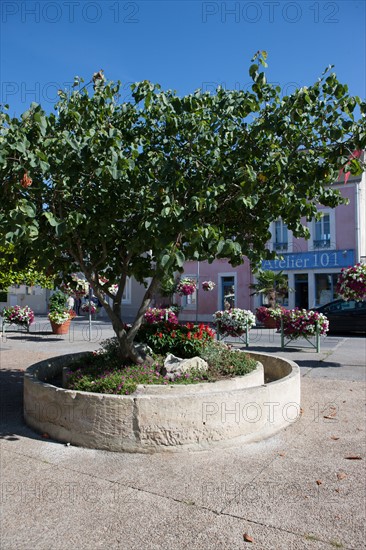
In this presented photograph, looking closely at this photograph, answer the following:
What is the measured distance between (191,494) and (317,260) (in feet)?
70.7

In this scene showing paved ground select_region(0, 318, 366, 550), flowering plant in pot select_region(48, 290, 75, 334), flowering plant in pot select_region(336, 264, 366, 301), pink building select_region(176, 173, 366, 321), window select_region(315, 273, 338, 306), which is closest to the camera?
paved ground select_region(0, 318, 366, 550)

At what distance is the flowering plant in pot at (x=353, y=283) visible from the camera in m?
8.76

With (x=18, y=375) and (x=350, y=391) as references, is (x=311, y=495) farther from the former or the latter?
(x=18, y=375)

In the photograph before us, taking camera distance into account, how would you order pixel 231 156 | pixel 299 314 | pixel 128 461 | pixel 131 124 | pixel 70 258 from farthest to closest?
pixel 299 314 → pixel 70 258 → pixel 131 124 → pixel 231 156 → pixel 128 461

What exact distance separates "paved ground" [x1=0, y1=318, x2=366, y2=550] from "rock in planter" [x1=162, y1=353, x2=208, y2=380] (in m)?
1.22

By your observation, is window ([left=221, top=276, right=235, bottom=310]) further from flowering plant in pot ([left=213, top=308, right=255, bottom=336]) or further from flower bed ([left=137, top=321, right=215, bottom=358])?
flower bed ([left=137, top=321, right=215, bottom=358])

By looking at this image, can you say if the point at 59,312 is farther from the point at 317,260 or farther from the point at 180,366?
the point at 317,260

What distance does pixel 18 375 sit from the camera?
8.60 meters

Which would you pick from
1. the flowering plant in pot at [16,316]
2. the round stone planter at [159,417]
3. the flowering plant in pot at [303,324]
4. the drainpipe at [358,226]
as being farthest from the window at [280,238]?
the round stone planter at [159,417]

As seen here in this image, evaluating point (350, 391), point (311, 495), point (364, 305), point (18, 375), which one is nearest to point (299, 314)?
point (350, 391)

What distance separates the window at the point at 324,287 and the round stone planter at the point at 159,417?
63.4 feet

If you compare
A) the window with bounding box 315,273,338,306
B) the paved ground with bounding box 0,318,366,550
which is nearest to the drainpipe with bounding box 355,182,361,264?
the window with bounding box 315,273,338,306

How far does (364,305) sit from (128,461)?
47.4 ft

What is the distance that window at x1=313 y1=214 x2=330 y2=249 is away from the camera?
77.4ft
